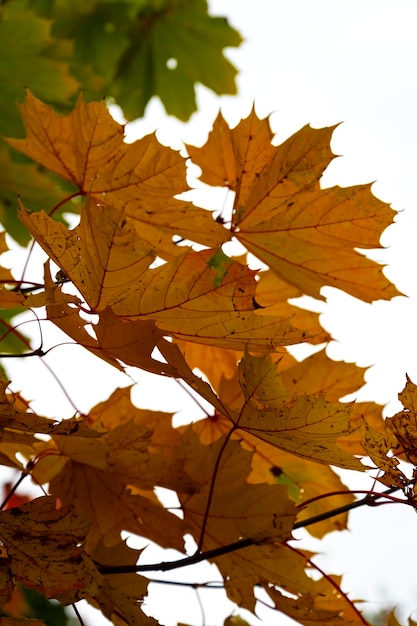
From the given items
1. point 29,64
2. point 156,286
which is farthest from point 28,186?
point 156,286

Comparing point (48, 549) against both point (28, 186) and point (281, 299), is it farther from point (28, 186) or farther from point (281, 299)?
point (28, 186)

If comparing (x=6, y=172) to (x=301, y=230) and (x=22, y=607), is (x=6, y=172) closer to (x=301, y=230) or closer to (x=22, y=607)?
(x=301, y=230)

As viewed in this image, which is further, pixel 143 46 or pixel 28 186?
pixel 143 46

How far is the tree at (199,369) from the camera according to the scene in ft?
1.99

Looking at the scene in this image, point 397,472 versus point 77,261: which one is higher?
point 77,261

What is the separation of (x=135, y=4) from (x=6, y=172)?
100 cm

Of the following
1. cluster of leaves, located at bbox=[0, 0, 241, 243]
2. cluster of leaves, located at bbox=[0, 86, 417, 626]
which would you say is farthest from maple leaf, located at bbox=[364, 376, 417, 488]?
cluster of leaves, located at bbox=[0, 0, 241, 243]

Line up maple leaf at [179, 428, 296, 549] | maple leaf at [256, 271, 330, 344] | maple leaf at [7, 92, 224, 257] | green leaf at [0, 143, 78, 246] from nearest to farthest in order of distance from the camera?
maple leaf at [179, 428, 296, 549] → maple leaf at [7, 92, 224, 257] → maple leaf at [256, 271, 330, 344] → green leaf at [0, 143, 78, 246]

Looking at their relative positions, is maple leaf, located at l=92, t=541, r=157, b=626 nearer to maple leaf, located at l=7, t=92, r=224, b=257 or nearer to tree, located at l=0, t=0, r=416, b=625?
tree, located at l=0, t=0, r=416, b=625

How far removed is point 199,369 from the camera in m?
1.00

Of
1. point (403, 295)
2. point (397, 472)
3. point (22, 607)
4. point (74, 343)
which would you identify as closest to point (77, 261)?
point (74, 343)

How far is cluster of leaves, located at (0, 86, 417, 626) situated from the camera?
0.61m

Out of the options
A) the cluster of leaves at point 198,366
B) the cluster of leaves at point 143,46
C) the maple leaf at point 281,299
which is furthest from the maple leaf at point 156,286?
the cluster of leaves at point 143,46

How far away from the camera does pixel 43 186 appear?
1.47m
